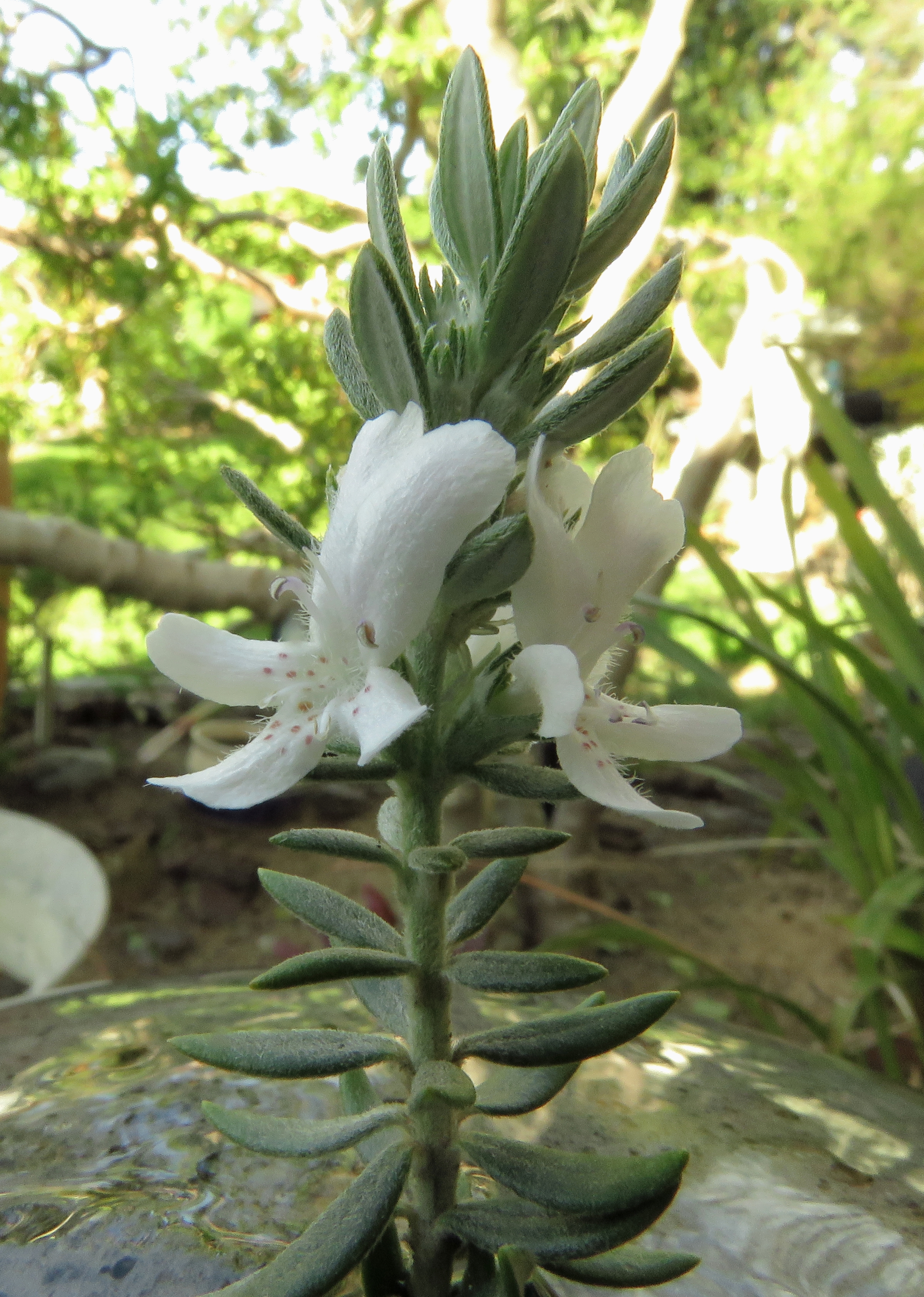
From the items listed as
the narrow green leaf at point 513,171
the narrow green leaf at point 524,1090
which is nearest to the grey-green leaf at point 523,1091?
the narrow green leaf at point 524,1090

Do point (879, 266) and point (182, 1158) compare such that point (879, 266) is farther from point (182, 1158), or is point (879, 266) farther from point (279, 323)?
point (182, 1158)

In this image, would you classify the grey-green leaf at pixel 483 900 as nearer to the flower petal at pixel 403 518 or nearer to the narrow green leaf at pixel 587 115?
the flower petal at pixel 403 518

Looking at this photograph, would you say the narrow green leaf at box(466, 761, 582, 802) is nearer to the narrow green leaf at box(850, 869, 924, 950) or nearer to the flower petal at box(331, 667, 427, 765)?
the flower petal at box(331, 667, 427, 765)

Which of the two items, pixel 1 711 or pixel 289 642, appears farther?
pixel 1 711

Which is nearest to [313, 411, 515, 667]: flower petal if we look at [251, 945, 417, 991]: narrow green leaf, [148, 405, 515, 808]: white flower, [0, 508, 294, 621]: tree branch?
[148, 405, 515, 808]: white flower

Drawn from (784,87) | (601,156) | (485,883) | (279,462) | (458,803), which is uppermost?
(784,87)

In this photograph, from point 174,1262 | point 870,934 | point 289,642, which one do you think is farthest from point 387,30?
point 174,1262
